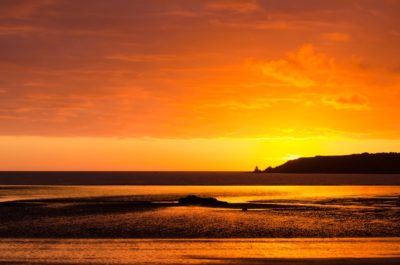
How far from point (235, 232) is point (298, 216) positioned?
18.6m

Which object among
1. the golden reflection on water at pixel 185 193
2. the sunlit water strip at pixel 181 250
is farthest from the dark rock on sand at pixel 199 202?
the sunlit water strip at pixel 181 250

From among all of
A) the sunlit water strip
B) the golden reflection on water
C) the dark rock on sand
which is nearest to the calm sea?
the sunlit water strip

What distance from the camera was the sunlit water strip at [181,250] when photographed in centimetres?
3803

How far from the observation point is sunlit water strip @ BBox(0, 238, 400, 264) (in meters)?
38.0

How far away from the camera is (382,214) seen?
235 feet

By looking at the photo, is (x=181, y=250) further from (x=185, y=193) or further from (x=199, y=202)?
(x=185, y=193)

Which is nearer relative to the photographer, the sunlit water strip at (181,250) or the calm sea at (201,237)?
the sunlit water strip at (181,250)

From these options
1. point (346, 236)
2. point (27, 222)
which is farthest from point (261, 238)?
point (27, 222)

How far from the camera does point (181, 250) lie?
42.2 metres

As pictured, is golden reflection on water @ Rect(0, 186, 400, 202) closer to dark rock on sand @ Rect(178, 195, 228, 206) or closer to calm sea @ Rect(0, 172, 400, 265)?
dark rock on sand @ Rect(178, 195, 228, 206)

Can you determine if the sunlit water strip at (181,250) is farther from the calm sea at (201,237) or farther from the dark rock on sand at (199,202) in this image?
the dark rock on sand at (199,202)

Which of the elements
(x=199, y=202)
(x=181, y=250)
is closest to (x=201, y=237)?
(x=181, y=250)

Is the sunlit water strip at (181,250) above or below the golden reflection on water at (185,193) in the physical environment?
below

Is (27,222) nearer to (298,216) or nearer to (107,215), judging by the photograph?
(107,215)
